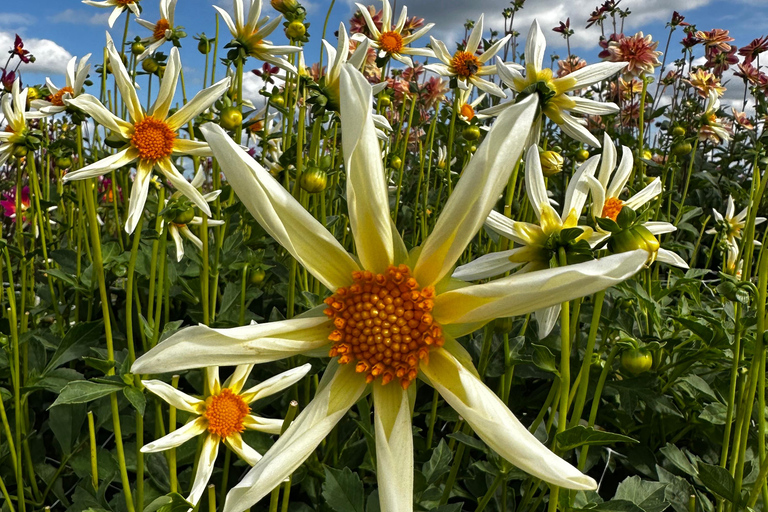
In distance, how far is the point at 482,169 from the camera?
0.53 meters

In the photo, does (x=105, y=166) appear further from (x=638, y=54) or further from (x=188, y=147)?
(x=638, y=54)

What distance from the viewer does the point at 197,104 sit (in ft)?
3.79

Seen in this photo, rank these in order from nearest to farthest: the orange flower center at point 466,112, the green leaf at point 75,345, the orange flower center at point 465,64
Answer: the green leaf at point 75,345 → the orange flower center at point 465,64 → the orange flower center at point 466,112

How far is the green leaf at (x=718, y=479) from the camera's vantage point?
864mm

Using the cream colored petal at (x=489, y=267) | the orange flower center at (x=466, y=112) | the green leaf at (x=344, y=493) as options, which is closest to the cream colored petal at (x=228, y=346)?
the cream colored petal at (x=489, y=267)

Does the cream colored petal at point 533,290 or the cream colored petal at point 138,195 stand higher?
the cream colored petal at point 138,195

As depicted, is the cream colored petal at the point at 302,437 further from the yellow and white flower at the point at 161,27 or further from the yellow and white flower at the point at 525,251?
the yellow and white flower at the point at 161,27

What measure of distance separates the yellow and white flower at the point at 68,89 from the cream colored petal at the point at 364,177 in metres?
0.99

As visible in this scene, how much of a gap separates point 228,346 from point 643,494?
704mm

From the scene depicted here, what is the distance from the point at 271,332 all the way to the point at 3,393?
0.80 meters

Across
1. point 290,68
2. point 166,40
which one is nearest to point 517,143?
point 290,68

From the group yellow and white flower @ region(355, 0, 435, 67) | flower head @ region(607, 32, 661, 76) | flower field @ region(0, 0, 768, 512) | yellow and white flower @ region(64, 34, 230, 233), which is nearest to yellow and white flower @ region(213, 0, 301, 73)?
flower field @ region(0, 0, 768, 512)

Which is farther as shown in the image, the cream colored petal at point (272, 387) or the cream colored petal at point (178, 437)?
the cream colored petal at point (272, 387)

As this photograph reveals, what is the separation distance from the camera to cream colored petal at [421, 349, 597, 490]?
1.54 ft
